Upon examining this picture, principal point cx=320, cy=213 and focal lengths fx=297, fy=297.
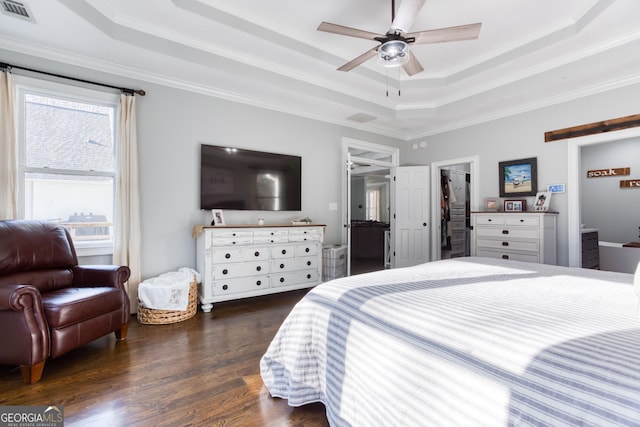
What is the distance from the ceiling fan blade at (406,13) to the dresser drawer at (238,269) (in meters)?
2.75

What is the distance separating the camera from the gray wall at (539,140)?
3.48m

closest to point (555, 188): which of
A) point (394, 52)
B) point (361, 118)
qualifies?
point (361, 118)

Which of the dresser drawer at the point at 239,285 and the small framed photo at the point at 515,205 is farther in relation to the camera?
the small framed photo at the point at 515,205

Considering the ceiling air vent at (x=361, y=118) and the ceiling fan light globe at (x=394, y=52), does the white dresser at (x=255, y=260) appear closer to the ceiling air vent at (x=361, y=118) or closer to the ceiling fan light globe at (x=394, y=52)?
the ceiling air vent at (x=361, y=118)

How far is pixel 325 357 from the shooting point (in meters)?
1.41

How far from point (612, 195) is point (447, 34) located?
209 inches

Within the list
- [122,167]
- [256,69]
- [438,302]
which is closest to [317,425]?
[438,302]

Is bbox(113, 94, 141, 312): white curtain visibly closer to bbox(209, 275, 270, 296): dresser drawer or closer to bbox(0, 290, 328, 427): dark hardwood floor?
bbox(0, 290, 328, 427): dark hardwood floor

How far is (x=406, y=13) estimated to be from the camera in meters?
2.08

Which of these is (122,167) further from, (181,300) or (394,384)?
(394,384)

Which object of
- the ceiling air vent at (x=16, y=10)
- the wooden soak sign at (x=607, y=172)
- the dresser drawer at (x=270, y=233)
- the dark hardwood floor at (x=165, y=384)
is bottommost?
the dark hardwood floor at (x=165, y=384)

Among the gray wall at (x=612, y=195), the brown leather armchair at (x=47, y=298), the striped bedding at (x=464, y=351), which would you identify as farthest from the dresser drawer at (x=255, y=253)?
the gray wall at (x=612, y=195)

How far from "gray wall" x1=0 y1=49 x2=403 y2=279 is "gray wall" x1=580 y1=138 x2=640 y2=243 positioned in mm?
5603

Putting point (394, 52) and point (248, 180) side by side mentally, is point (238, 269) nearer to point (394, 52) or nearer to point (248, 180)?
point (248, 180)
